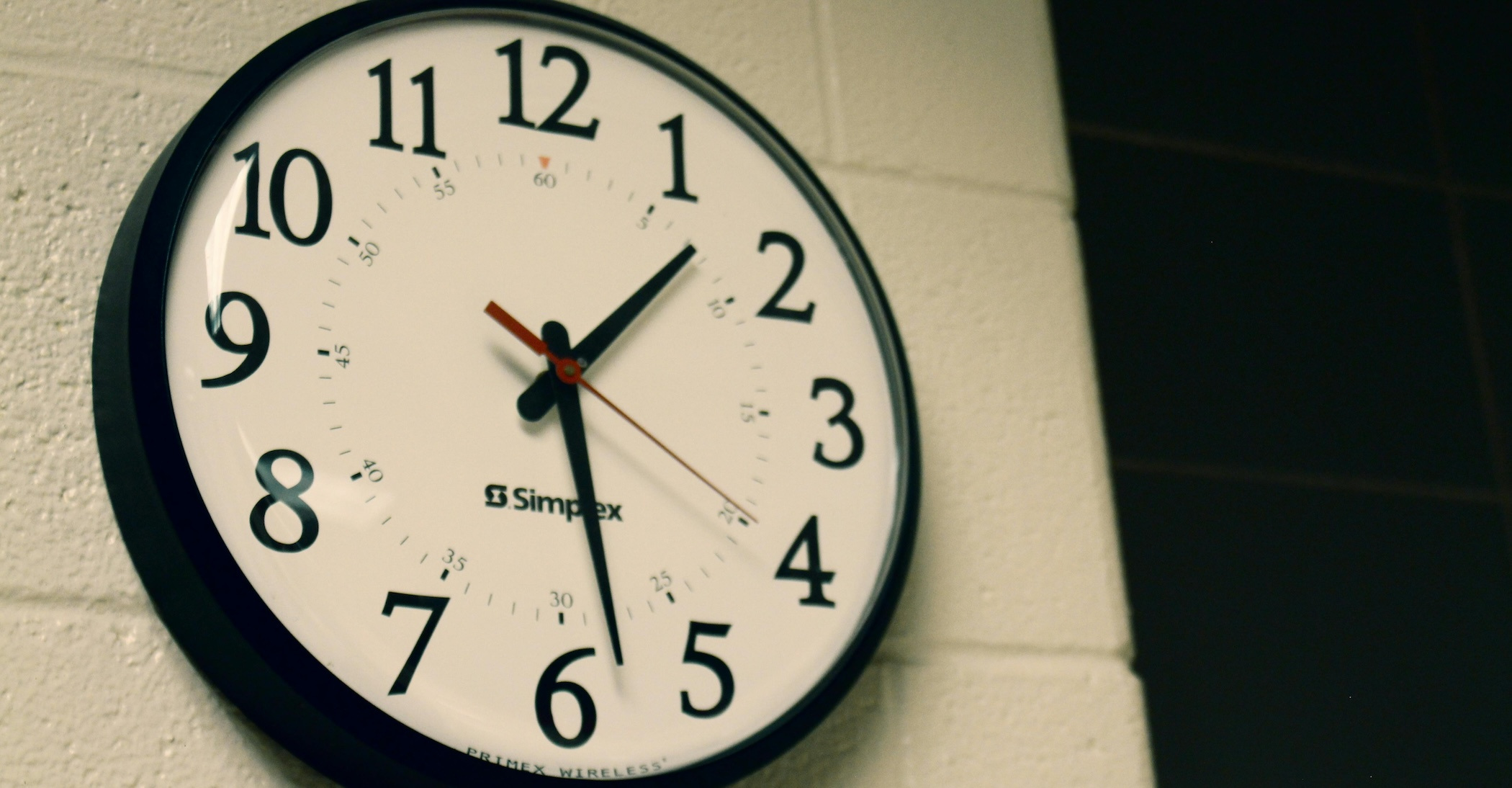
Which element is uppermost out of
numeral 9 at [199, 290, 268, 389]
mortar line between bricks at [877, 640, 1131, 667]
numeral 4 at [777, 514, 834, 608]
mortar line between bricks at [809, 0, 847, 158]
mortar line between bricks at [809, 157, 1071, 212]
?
mortar line between bricks at [809, 0, 847, 158]

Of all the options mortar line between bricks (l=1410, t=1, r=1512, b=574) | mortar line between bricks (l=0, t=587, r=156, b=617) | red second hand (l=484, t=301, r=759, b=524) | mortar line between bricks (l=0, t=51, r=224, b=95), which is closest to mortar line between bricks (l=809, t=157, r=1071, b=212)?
red second hand (l=484, t=301, r=759, b=524)

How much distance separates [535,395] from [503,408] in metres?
0.02

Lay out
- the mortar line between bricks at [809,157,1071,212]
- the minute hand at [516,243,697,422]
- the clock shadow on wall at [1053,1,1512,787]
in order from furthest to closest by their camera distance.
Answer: the clock shadow on wall at [1053,1,1512,787]
the mortar line between bricks at [809,157,1071,212]
the minute hand at [516,243,697,422]

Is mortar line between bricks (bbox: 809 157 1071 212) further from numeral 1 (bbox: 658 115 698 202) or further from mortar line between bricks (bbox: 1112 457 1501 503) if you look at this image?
mortar line between bricks (bbox: 1112 457 1501 503)

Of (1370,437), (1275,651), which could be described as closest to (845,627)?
(1275,651)

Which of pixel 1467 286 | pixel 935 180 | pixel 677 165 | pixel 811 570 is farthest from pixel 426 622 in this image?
Result: pixel 1467 286

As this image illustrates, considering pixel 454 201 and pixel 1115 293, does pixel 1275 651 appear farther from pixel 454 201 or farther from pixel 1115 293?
pixel 454 201

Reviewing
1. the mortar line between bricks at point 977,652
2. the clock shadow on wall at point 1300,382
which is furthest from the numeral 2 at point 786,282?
the clock shadow on wall at point 1300,382

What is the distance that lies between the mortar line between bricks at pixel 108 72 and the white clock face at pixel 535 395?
85mm

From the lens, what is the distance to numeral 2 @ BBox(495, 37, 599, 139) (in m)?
1.00

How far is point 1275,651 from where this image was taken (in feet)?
5.91

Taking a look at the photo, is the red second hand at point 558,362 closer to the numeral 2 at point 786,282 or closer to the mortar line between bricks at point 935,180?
the numeral 2 at point 786,282

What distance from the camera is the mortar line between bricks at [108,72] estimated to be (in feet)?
3.02

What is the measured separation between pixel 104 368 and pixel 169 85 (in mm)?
208
